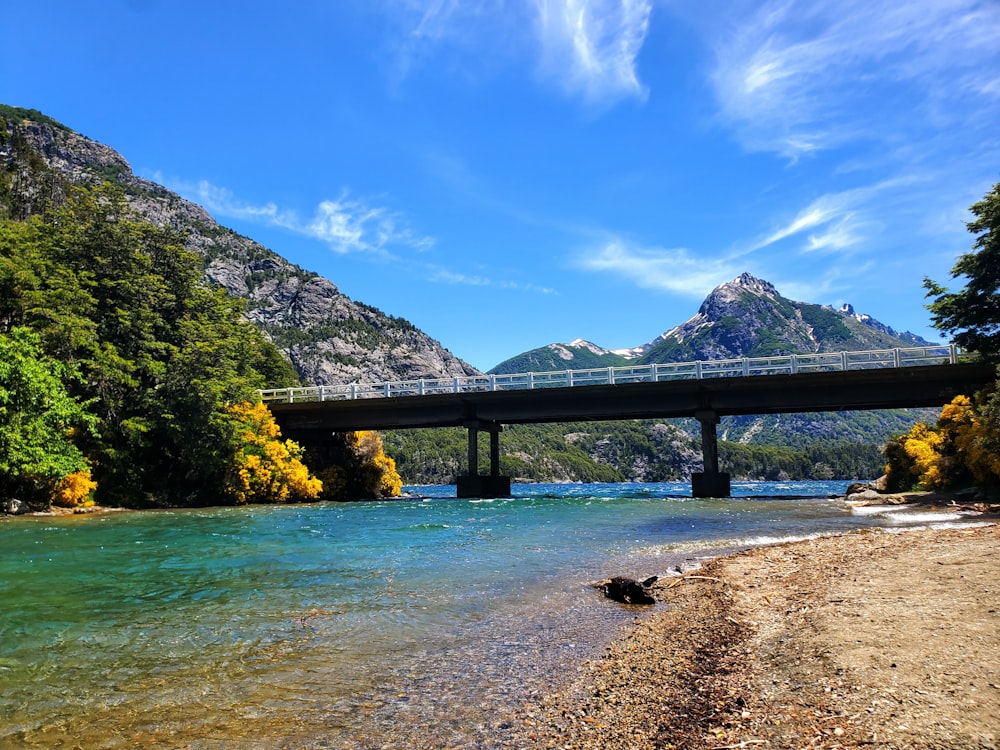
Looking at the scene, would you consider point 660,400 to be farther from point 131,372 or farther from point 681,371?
point 131,372

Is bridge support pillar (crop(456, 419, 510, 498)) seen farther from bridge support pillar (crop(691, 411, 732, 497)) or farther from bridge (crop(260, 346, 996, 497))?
bridge support pillar (crop(691, 411, 732, 497))

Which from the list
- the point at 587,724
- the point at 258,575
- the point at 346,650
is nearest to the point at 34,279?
the point at 258,575

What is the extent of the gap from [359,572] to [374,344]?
565 feet

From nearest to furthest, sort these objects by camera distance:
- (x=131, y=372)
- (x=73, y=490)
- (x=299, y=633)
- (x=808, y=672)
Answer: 1. (x=808, y=672)
2. (x=299, y=633)
3. (x=73, y=490)
4. (x=131, y=372)

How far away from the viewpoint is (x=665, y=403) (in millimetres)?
43312

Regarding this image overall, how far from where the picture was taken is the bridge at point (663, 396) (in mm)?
37094

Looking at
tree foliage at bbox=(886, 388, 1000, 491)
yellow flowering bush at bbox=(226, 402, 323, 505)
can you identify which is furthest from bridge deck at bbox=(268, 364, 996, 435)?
yellow flowering bush at bbox=(226, 402, 323, 505)

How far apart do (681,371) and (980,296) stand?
1662 cm

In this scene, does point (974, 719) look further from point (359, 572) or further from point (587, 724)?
point (359, 572)

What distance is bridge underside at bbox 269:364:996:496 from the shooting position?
37.3 meters

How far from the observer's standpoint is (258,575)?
508 inches

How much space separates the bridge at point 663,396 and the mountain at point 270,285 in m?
106

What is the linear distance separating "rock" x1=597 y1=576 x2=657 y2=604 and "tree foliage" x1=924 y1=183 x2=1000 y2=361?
94.1 feet

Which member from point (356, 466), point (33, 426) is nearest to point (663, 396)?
point (356, 466)
